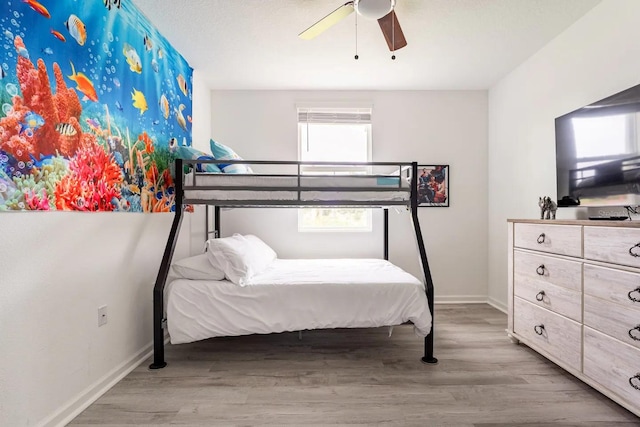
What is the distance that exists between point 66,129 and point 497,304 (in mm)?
4017

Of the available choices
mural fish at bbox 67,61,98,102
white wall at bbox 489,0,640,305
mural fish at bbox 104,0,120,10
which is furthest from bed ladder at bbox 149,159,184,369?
white wall at bbox 489,0,640,305

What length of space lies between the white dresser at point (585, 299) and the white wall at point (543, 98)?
0.62 meters

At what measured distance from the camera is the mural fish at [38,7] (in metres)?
1.45

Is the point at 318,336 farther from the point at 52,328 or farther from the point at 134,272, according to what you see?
the point at 52,328

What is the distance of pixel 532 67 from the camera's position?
302 cm

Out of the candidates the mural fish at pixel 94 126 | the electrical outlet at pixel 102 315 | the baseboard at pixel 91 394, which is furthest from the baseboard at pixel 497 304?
the mural fish at pixel 94 126

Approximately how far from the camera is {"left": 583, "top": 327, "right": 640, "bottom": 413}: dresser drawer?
156cm

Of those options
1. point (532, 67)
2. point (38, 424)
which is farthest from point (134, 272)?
point (532, 67)

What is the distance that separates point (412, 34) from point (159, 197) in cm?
239

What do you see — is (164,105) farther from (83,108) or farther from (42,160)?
(42,160)

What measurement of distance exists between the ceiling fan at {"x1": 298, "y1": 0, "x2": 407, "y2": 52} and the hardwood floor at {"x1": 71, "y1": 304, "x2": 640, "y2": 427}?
2.25 metres

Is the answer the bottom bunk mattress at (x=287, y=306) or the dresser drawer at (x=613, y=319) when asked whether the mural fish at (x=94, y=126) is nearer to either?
the bottom bunk mattress at (x=287, y=306)

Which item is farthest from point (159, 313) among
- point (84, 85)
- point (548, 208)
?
point (548, 208)

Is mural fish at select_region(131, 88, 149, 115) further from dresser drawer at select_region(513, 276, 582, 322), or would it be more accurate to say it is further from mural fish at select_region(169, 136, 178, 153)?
dresser drawer at select_region(513, 276, 582, 322)
